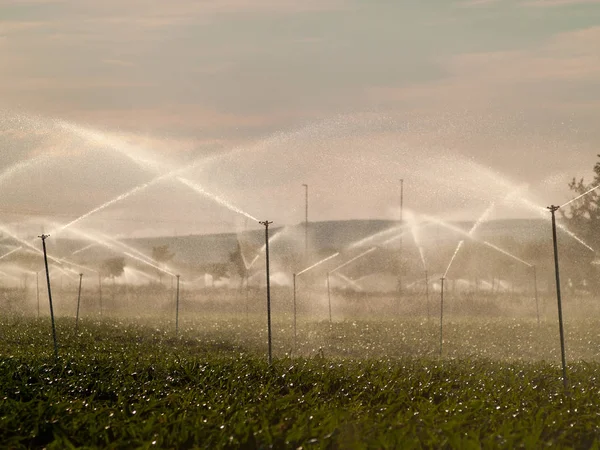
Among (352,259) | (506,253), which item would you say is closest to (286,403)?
(506,253)

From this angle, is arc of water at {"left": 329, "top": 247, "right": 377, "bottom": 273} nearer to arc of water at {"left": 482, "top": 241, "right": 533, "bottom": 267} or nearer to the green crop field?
arc of water at {"left": 482, "top": 241, "right": 533, "bottom": 267}

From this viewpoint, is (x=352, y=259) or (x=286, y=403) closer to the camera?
(x=286, y=403)

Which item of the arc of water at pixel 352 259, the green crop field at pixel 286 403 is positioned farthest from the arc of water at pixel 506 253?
the green crop field at pixel 286 403

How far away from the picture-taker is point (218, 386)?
71.3 ft

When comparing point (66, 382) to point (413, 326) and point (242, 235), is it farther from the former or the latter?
point (242, 235)

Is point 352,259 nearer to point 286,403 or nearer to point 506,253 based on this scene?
point 506,253

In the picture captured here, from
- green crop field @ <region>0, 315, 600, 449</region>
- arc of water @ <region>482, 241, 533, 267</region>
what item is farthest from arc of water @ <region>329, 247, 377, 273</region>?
green crop field @ <region>0, 315, 600, 449</region>

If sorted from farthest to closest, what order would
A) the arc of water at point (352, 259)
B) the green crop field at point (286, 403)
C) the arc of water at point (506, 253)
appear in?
the arc of water at point (352, 259)
the arc of water at point (506, 253)
the green crop field at point (286, 403)

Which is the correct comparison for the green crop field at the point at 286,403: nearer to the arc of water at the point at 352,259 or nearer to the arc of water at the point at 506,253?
the arc of water at the point at 506,253

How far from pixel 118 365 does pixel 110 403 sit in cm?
458

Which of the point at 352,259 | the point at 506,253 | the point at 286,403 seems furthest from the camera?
the point at 352,259

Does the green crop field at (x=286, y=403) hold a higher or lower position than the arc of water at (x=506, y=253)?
lower

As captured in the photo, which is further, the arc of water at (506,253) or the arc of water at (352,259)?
the arc of water at (352,259)

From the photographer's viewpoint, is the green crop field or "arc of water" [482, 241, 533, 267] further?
"arc of water" [482, 241, 533, 267]
